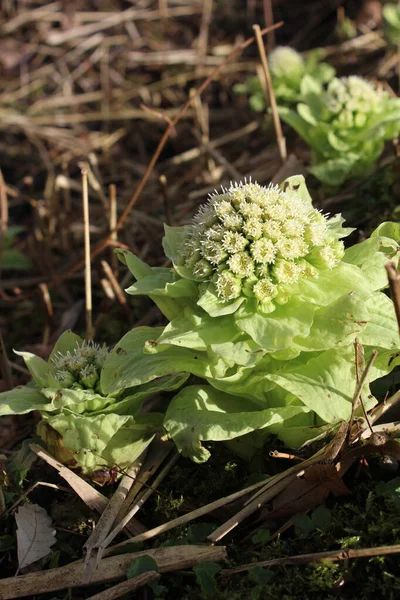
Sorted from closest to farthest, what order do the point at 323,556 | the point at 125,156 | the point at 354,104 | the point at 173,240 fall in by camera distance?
the point at 323,556 → the point at 173,240 → the point at 354,104 → the point at 125,156

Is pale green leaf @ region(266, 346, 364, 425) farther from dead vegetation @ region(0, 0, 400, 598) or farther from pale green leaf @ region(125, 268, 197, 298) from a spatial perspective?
pale green leaf @ region(125, 268, 197, 298)

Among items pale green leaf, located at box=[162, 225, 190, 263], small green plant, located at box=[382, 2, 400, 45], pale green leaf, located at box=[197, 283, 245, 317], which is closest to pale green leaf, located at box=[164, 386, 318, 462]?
pale green leaf, located at box=[197, 283, 245, 317]

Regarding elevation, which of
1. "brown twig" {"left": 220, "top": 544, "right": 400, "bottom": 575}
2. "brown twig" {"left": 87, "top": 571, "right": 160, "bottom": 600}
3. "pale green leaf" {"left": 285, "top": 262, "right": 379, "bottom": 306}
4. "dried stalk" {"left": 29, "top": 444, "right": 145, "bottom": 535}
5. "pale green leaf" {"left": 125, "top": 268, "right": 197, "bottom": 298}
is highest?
"pale green leaf" {"left": 125, "top": 268, "right": 197, "bottom": 298}

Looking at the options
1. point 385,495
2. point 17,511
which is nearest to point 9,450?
point 17,511

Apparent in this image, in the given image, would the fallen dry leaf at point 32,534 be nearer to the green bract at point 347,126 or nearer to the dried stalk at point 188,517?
the dried stalk at point 188,517

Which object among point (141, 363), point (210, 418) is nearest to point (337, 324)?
point (210, 418)

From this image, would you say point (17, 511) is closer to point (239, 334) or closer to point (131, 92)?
point (239, 334)

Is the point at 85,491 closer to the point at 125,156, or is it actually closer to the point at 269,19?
the point at 125,156
